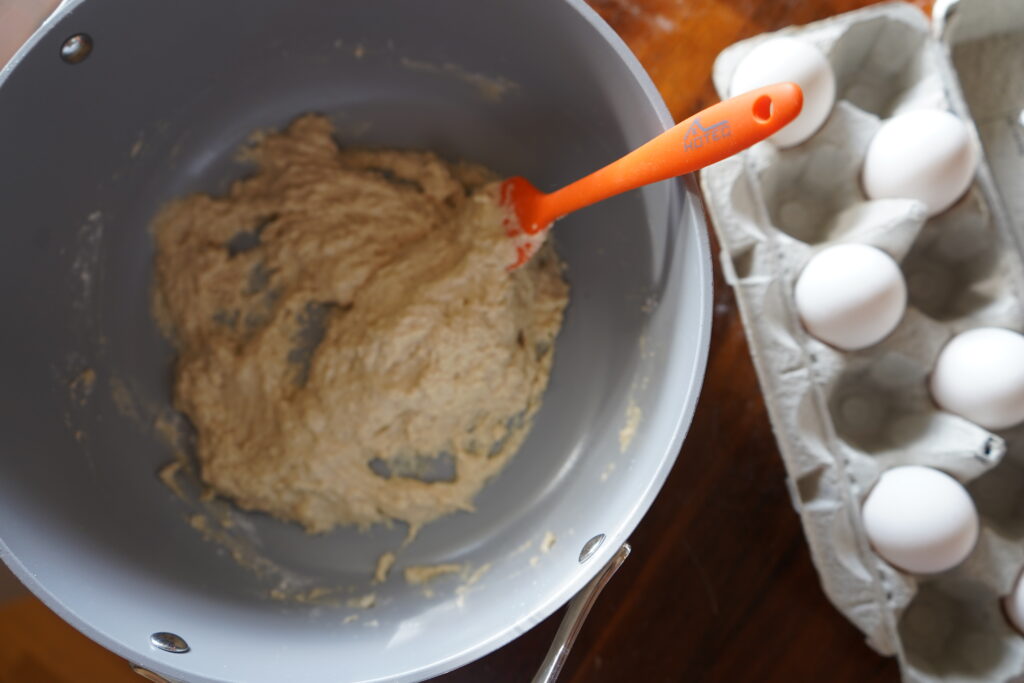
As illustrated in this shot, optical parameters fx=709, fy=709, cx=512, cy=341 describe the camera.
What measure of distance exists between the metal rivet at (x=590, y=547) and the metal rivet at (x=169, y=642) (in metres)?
0.47

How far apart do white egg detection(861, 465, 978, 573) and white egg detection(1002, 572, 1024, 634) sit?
84 mm

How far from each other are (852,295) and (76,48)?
1003mm

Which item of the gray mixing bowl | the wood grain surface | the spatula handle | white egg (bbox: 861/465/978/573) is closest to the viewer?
the spatula handle

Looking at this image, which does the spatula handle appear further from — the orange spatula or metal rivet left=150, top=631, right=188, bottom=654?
metal rivet left=150, top=631, right=188, bottom=654

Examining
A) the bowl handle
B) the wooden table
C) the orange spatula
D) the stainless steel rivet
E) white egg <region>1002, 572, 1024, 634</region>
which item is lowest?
white egg <region>1002, 572, 1024, 634</region>

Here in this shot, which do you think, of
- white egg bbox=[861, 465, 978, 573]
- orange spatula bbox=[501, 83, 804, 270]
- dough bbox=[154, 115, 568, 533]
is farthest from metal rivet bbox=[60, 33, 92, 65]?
white egg bbox=[861, 465, 978, 573]

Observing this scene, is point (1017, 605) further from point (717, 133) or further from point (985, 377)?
point (717, 133)

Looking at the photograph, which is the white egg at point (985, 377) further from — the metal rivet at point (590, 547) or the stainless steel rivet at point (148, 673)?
the stainless steel rivet at point (148, 673)

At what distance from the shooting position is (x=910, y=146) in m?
0.96

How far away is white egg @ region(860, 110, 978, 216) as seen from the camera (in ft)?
3.08

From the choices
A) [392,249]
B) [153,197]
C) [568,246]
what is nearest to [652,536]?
[568,246]

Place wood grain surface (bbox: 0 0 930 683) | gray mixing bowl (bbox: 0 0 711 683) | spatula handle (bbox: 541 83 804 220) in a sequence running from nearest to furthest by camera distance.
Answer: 1. spatula handle (bbox: 541 83 804 220)
2. gray mixing bowl (bbox: 0 0 711 683)
3. wood grain surface (bbox: 0 0 930 683)

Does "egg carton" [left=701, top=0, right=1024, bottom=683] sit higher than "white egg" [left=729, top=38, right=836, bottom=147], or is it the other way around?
"white egg" [left=729, top=38, right=836, bottom=147]

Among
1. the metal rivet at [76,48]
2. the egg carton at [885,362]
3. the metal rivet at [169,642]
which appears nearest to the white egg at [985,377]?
the egg carton at [885,362]
